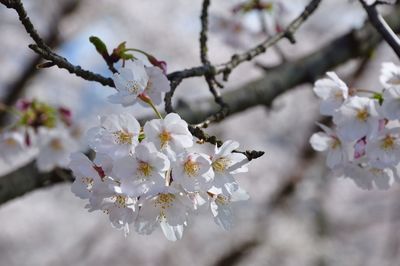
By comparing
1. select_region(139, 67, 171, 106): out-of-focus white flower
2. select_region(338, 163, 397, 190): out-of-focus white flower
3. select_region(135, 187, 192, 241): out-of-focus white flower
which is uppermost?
select_region(139, 67, 171, 106): out-of-focus white flower

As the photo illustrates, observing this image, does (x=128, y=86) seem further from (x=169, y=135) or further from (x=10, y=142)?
(x=10, y=142)

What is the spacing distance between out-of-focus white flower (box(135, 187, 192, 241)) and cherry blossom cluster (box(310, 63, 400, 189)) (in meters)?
0.45

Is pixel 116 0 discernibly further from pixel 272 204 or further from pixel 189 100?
pixel 189 100

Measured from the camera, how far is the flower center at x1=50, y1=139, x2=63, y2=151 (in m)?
2.32

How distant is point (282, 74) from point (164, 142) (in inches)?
54.9

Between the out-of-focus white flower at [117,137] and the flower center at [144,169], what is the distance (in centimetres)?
5

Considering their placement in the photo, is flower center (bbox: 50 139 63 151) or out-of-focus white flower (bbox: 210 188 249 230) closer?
out-of-focus white flower (bbox: 210 188 249 230)

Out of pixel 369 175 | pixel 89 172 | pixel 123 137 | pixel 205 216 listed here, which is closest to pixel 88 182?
pixel 89 172

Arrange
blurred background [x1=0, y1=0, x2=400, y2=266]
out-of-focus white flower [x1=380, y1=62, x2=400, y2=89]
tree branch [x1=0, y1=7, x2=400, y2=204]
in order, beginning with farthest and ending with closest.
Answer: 1. blurred background [x1=0, y1=0, x2=400, y2=266]
2. tree branch [x1=0, y1=7, x2=400, y2=204]
3. out-of-focus white flower [x1=380, y1=62, x2=400, y2=89]

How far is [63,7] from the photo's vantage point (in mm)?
6094

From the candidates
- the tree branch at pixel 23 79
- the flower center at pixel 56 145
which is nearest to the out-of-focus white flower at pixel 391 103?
the flower center at pixel 56 145

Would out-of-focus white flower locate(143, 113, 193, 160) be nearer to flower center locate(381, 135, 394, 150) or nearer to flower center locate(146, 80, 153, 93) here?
flower center locate(146, 80, 153, 93)

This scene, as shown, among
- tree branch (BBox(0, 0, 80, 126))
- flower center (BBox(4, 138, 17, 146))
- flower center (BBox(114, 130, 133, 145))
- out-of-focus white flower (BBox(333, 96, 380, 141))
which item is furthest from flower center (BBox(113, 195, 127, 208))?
tree branch (BBox(0, 0, 80, 126))

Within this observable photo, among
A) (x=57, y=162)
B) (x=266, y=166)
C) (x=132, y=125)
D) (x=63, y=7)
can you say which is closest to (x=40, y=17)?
(x=63, y=7)
